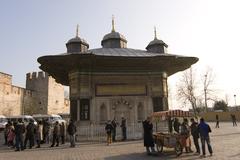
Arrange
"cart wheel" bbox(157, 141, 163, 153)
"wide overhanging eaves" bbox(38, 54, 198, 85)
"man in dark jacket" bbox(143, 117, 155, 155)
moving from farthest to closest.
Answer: "wide overhanging eaves" bbox(38, 54, 198, 85) < "cart wheel" bbox(157, 141, 163, 153) < "man in dark jacket" bbox(143, 117, 155, 155)

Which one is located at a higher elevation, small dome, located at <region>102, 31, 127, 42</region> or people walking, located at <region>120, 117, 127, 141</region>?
small dome, located at <region>102, 31, 127, 42</region>

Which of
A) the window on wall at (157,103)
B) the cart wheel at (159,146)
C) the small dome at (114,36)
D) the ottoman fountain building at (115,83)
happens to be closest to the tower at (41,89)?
the small dome at (114,36)

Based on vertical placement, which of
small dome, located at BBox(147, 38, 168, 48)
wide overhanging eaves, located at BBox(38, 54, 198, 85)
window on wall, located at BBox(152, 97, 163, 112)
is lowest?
window on wall, located at BBox(152, 97, 163, 112)

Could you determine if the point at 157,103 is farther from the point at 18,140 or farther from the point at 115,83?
the point at 18,140

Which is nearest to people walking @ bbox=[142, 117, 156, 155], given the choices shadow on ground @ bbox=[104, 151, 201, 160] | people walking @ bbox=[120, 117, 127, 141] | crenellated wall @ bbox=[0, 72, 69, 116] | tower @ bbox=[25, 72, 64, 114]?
shadow on ground @ bbox=[104, 151, 201, 160]

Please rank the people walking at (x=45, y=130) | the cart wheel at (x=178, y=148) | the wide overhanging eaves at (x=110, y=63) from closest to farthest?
the cart wheel at (x=178, y=148) → the people walking at (x=45, y=130) → the wide overhanging eaves at (x=110, y=63)

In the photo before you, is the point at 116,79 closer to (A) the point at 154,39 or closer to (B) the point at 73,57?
(B) the point at 73,57

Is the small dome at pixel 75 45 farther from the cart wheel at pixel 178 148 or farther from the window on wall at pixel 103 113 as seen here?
the cart wheel at pixel 178 148

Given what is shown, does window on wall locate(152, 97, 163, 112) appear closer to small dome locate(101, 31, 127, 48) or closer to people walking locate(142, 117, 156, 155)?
small dome locate(101, 31, 127, 48)

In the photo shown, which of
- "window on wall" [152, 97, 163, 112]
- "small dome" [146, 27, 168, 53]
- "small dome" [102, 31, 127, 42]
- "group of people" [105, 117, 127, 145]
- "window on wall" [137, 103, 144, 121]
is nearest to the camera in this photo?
"group of people" [105, 117, 127, 145]

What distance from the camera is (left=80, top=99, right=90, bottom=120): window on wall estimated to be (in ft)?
75.8

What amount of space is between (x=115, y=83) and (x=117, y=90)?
2.02 feet

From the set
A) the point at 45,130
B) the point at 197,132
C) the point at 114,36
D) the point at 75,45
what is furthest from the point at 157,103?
the point at 197,132

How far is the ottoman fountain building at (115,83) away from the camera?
910 inches
